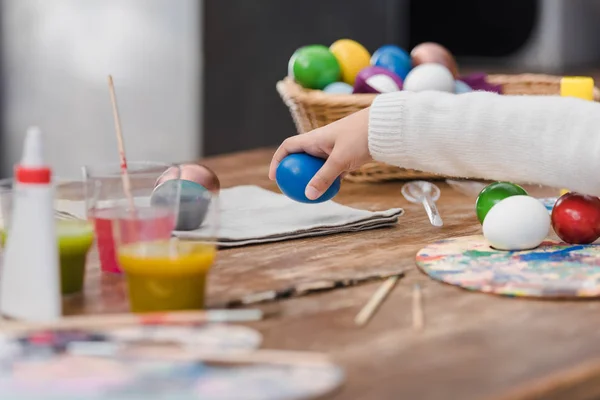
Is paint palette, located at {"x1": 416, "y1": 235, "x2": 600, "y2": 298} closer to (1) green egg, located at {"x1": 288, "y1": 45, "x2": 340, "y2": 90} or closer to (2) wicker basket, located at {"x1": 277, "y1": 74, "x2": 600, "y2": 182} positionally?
(2) wicker basket, located at {"x1": 277, "y1": 74, "x2": 600, "y2": 182}

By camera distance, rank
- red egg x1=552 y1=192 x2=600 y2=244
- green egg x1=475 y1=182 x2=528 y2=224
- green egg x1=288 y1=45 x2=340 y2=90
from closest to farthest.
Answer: red egg x1=552 y1=192 x2=600 y2=244
green egg x1=475 y1=182 x2=528 y2=224
green egg x1=288 y1=45 x2=340 y2=90

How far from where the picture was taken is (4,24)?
3.81 meters

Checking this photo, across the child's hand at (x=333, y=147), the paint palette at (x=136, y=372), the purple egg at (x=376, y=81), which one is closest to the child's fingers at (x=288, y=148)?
the child's hand at (x=333, y=147)

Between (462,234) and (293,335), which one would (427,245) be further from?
(293,335)

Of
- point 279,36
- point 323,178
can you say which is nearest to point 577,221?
point 323,178

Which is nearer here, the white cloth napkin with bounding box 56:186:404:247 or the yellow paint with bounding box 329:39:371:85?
the white cloth napkin with bounding box 56:186:404:247

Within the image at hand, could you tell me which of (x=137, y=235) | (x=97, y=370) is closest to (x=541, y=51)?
A: (x=137, y=235)

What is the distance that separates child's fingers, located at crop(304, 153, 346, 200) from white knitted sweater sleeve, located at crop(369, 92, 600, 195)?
2.7 inches

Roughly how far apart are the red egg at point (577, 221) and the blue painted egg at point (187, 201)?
43cm

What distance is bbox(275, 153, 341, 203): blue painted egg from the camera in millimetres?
1264

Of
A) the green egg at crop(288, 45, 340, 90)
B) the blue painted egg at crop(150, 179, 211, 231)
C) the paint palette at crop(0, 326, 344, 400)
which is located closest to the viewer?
the paint palette at crop(0, 326, 344, 400)

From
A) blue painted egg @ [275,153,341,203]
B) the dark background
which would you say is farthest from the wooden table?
the dark background

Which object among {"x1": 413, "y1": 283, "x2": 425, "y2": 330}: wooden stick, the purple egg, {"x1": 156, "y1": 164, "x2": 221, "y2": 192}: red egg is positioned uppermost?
the purple egg

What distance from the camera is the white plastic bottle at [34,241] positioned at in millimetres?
856
